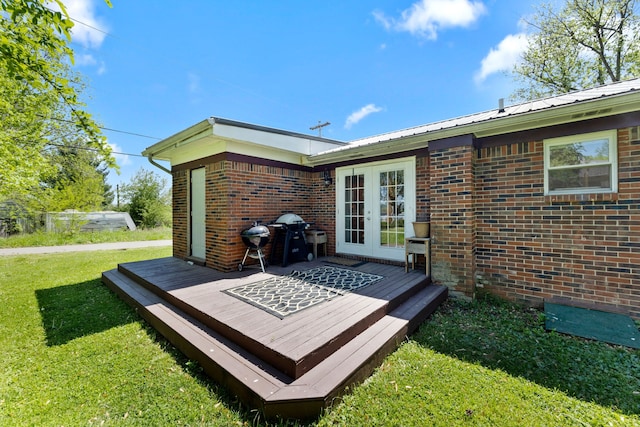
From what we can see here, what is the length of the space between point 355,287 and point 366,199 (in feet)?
8.26

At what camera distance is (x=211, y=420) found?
2.03m

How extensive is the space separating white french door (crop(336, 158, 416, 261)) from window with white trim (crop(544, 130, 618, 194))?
2113 mm

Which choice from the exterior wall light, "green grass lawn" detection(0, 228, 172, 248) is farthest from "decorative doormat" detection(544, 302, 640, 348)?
"green grass lawn" detection(0, 228, 172, 248)

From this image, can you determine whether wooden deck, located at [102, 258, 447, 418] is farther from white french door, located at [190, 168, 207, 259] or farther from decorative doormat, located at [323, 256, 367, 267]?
white french door, located at [190, 168, 207, 259]

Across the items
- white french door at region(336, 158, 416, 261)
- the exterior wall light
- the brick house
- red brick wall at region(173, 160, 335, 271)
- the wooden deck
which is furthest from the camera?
the exterior wall light

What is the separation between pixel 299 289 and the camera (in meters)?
4.02

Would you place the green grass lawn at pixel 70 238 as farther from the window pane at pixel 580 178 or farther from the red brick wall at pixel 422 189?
the window pane at pixel 580 178

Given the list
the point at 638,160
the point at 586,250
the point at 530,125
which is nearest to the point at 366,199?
the point at 530,125

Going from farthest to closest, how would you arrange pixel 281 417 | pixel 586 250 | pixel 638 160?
1. pixel 586 250
2. pixel 638 160
3. pixel 281 417

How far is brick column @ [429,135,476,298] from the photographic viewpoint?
4.21m

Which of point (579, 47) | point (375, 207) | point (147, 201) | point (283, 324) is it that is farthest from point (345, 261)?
point (147, 201)

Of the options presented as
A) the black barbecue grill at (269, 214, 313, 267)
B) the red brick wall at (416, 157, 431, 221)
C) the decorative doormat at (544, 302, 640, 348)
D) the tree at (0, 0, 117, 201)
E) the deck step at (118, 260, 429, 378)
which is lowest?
the decorative doormat at (544, 302, 640, 348)

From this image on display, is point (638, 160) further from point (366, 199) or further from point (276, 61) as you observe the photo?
point (276, 61)

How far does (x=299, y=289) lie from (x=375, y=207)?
280 centimetres
